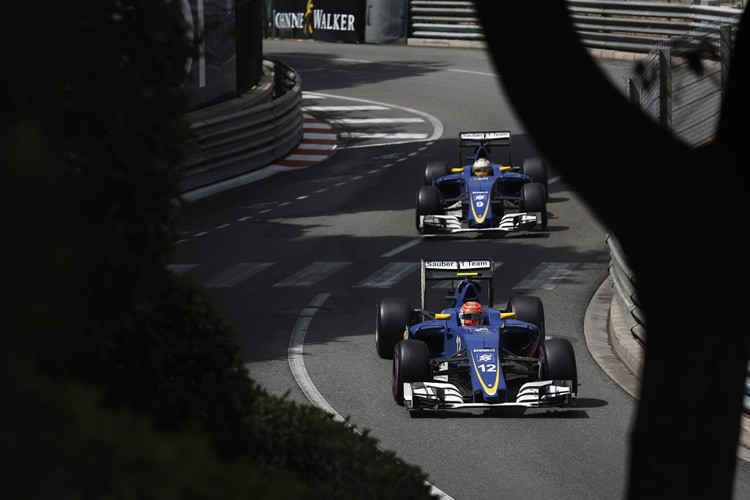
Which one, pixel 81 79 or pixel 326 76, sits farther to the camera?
pixel 326 76

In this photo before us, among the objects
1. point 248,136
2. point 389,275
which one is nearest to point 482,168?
point 389,275

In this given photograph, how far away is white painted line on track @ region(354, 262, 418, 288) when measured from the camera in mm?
18031

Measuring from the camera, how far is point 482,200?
20828mm

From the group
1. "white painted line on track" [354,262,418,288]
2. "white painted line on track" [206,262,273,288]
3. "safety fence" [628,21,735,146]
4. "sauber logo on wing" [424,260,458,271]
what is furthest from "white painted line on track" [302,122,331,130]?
"sauber logo on wing" [424,260,458,271]

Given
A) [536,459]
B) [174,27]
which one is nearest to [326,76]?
[536,459]

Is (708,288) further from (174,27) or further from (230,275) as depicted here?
(230,275)

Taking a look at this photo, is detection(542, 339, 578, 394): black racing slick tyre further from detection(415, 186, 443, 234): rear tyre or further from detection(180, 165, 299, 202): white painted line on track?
detection(180, 165, 299, 202): white painted line on track

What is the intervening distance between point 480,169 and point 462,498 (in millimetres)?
11438

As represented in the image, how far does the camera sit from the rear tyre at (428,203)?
2109 cm

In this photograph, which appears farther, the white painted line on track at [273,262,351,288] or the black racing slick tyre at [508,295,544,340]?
the white painted line on track at [273,262,351,288]

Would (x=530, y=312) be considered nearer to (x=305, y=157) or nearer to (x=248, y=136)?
(x=248, y=136)

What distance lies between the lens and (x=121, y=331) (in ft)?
17.0

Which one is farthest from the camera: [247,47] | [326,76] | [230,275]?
[326,76]

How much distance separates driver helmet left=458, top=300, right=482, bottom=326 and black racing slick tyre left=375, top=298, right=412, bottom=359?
824 mm
